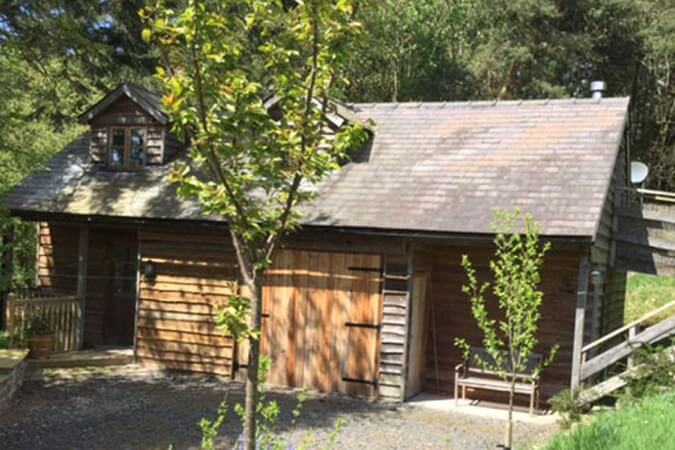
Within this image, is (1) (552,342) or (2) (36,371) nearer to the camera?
(1) (552,342)

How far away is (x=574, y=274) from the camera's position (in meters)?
11.0

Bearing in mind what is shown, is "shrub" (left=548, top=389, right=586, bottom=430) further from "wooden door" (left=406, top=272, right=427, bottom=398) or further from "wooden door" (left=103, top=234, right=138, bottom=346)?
"wooden door" (left=103, top=234, right=138, bottom=346)

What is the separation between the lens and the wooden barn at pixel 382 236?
10.6 metres

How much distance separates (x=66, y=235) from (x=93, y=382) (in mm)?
4467

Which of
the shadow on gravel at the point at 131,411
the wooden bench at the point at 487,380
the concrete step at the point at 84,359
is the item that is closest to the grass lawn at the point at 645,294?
the wooden bench at the point at 487,380

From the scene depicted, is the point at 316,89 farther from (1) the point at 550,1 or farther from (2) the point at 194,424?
(1) the point at 550,1

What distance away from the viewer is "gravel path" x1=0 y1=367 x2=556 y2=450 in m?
8.16

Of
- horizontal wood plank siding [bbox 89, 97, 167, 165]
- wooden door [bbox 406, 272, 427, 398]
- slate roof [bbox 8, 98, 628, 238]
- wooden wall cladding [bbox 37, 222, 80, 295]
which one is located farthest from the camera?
wooden wall cladding [bbox 37, 222, 80, 295]

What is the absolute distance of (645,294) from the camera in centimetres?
2194

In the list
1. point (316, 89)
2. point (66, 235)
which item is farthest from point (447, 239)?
point (66, 235)

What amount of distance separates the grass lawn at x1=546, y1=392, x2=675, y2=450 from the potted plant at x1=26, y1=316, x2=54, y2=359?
9.34 metres

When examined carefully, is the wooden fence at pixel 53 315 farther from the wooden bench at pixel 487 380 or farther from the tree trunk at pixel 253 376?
the tree trunk at pixel 253 376

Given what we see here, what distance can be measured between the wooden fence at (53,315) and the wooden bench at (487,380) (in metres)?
7.37

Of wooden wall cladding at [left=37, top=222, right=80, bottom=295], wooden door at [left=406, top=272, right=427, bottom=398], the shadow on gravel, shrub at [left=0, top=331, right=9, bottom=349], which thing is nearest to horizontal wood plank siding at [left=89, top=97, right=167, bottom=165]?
wooden wall cladding at [left=37, top=222, right=80, bottom=295]
